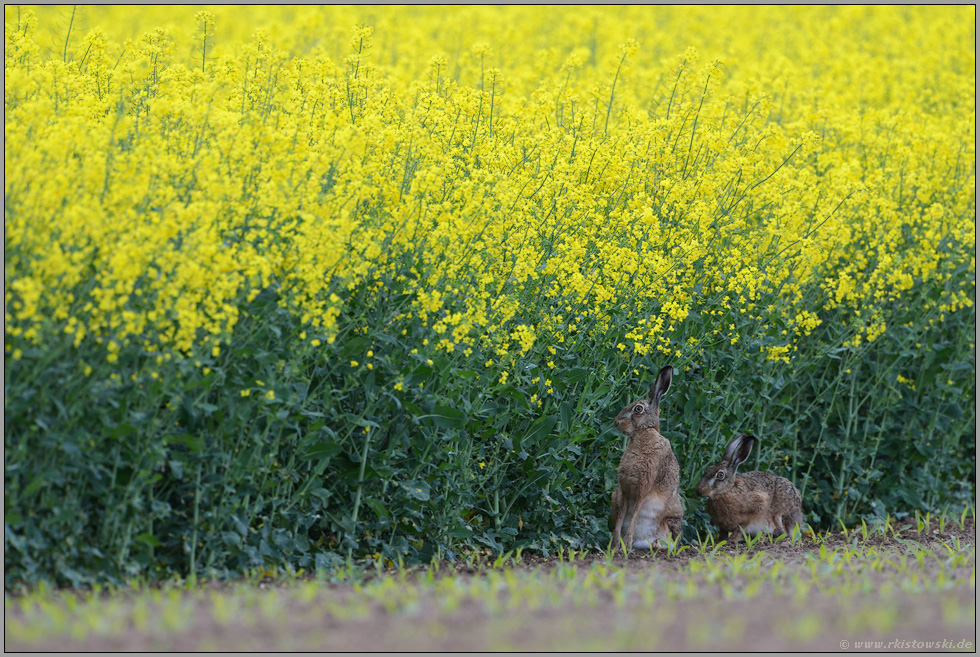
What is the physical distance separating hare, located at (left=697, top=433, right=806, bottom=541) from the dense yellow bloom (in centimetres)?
77

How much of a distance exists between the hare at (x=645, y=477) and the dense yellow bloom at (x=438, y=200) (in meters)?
0.49

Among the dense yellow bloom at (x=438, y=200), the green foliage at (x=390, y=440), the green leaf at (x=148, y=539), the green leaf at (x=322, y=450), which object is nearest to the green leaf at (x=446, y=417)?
the green foliage at (x=390, y=440)

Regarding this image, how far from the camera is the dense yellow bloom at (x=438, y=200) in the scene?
16.5 feet

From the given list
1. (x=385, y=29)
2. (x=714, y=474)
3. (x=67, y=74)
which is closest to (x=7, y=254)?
(x=67, y=74)

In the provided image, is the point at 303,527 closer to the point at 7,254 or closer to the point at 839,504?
the point at 7,254

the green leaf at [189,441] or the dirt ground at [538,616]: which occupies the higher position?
the green leaf at [189,441]

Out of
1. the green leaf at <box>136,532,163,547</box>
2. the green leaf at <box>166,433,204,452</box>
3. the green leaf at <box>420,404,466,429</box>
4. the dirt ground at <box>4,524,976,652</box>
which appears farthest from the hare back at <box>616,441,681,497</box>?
the green leaf at <box>136,532,163,547</box>

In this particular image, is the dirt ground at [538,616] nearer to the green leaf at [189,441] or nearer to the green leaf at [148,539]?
the green leaf at [148,539]

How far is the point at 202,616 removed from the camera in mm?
4379

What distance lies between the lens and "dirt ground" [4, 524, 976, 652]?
13.2 feet

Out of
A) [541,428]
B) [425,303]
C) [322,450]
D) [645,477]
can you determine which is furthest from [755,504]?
[322,450]

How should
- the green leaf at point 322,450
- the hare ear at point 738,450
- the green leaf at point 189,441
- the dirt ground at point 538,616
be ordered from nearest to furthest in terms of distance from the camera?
the dirt ground at point 538,616, the green leaf at point 189,441, the green leaf at point 322,450, the hare ear at point 738,450

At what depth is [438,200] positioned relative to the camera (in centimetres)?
640

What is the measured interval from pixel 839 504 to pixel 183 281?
5.22 metres
